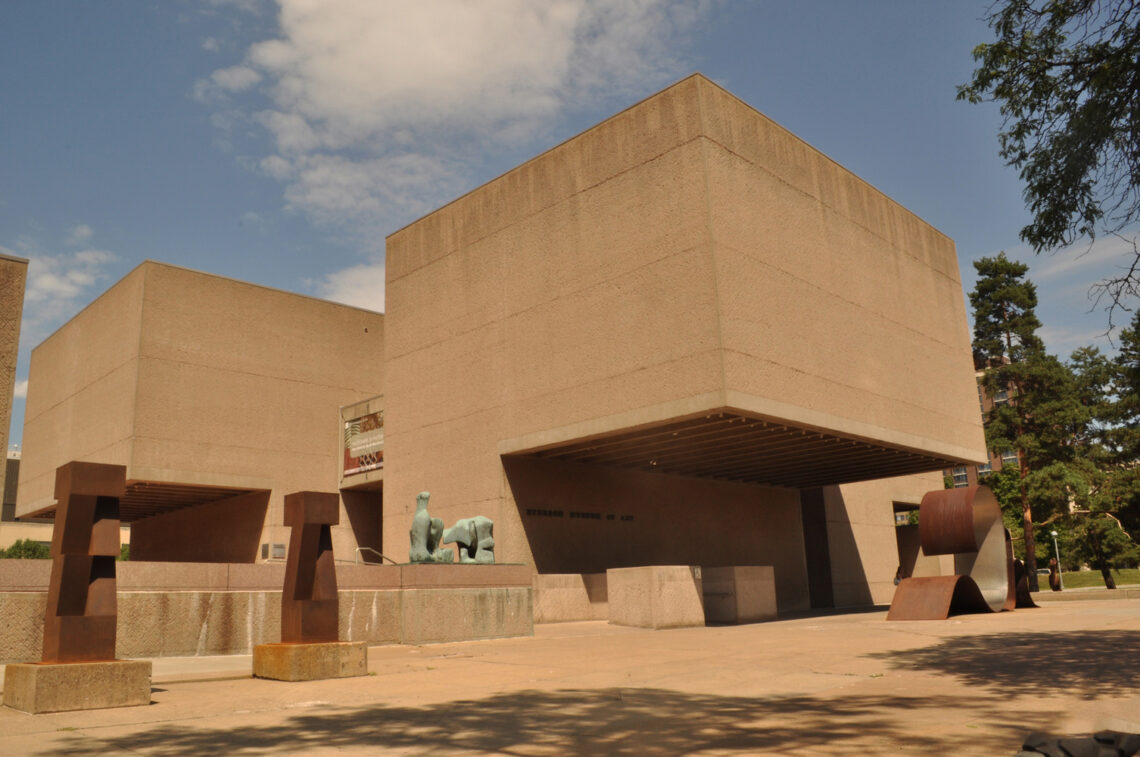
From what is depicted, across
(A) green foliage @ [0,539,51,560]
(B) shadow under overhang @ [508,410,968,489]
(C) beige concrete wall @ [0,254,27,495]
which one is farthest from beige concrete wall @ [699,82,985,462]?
(A) green foliage @ [0,539,51,560]

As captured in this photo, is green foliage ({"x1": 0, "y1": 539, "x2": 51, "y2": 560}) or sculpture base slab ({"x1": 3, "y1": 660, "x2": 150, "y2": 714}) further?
green foliage ({"x1": 0, "y1": 539, "x2": 51, "y2": 560})

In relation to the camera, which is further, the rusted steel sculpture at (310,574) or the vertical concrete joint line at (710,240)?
the vertical concrete joint line at (710,240)

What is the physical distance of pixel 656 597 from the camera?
21.4m

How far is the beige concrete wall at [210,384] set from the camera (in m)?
33.9

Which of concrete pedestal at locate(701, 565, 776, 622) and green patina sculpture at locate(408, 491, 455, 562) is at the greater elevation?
green patina sculpture at locate(408, 491, 455, 562)

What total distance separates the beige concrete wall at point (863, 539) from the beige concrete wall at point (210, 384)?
20488mm

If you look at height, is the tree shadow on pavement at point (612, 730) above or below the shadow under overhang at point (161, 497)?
below

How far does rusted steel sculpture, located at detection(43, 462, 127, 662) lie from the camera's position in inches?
349

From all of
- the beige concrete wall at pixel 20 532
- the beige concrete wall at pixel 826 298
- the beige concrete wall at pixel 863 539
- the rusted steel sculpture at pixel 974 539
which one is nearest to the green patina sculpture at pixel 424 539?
the beige concrete wall at pixel 826 298

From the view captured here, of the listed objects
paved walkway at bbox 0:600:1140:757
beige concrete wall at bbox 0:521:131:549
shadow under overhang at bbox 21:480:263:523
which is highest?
beige concrete wall at bbox 0:521:131:549

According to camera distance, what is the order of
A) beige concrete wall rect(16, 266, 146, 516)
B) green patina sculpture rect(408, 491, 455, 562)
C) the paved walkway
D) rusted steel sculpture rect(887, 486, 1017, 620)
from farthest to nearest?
1. beige concrete wall rect(16, 266, 146, 516)
2. rusted steel sculpture rect(887, 486, 1017, 620)
3. green patina sculpture rect(408, 491, 455, 562)
4. the paved walkway

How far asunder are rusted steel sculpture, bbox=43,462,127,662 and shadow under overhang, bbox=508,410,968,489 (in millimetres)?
15256

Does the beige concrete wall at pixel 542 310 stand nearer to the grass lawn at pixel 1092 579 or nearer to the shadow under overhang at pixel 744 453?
the shadow under overhang at pixel 744 453

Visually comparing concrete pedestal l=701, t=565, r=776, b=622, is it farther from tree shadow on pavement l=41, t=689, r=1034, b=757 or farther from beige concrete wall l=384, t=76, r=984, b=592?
tree shadow on pavement l=41, t=689, r=1034, b=757
